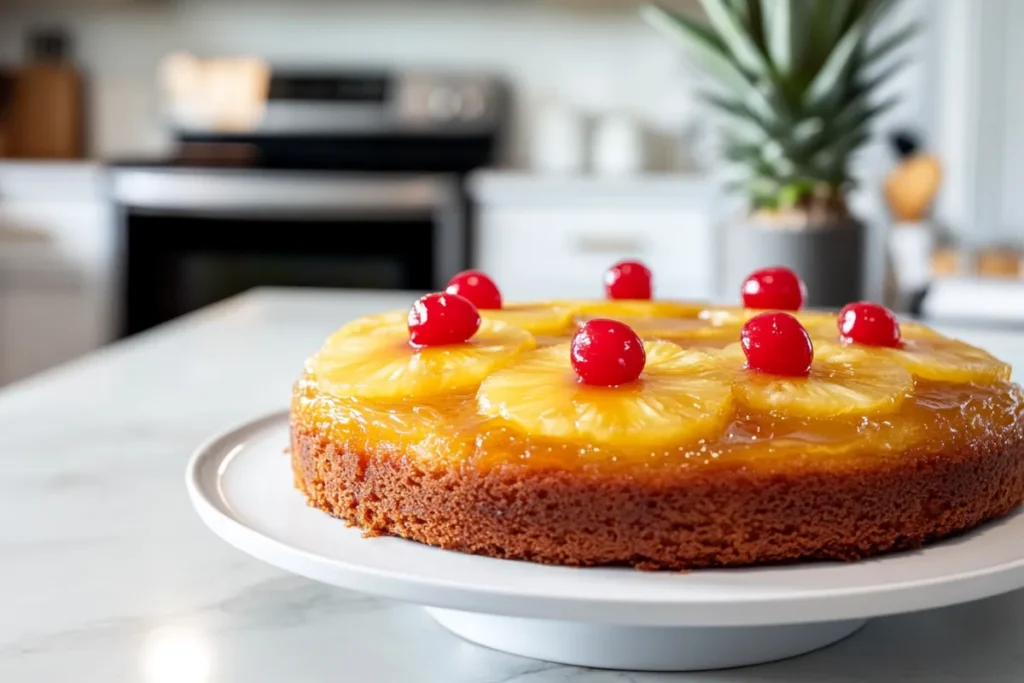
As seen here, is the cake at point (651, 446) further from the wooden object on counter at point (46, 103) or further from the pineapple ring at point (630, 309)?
the wooden object on counter at point (46, 103)

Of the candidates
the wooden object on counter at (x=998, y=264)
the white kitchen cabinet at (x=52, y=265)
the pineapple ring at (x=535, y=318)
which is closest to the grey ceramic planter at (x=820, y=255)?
the pineapple ring at (x=535, y=318)

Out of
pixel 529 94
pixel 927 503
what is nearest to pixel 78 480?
pixel 927 503

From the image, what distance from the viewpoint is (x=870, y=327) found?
999 mm

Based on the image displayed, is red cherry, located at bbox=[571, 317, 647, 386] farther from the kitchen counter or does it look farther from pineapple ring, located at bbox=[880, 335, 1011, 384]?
the kitchen counter

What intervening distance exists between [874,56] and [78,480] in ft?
4.88

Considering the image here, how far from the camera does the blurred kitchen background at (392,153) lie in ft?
12.8

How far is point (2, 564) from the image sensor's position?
2.98ft

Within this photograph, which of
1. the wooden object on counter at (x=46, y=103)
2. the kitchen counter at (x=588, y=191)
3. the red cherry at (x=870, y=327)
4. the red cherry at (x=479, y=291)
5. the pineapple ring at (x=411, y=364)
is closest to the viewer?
the pineapple ring at (x=411, y=364)

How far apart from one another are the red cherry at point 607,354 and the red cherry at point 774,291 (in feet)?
1.47

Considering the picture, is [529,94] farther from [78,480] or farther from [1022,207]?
[78,480]

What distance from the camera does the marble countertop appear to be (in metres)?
0.73

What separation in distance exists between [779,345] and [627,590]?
25cm

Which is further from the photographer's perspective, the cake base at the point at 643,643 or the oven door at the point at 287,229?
the oven door at the point at 287,229

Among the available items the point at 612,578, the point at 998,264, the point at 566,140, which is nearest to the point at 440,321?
the point at 612,578
